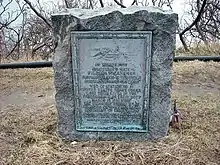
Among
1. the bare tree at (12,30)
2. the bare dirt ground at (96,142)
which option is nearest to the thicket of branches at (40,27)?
the bare tree at (12,30)

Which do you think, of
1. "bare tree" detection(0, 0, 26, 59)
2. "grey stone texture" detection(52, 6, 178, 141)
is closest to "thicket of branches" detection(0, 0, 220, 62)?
"bare tree" detection(0, 0, 26, 59)

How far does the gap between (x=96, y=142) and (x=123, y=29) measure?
0.95 metres

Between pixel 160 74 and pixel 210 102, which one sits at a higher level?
pixel 160 74

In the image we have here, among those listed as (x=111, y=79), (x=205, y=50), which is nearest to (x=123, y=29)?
(x=111, y=79)

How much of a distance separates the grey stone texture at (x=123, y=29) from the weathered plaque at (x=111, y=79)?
1.6 inches

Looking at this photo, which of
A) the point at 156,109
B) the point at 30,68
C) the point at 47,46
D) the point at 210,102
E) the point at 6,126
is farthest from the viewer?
the point at 47,46

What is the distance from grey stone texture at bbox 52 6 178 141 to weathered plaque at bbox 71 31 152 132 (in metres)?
0.04

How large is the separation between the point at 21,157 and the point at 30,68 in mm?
2897

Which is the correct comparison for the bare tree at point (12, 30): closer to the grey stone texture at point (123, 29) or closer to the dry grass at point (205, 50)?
the dry grass at point (205, 50)

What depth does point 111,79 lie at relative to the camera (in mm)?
3250

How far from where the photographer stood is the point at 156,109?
10.8 feet

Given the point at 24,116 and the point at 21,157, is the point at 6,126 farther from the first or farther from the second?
the point at 21,157

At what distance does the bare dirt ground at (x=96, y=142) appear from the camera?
10.0 ft

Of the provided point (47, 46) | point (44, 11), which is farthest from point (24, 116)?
point (44, 11)
